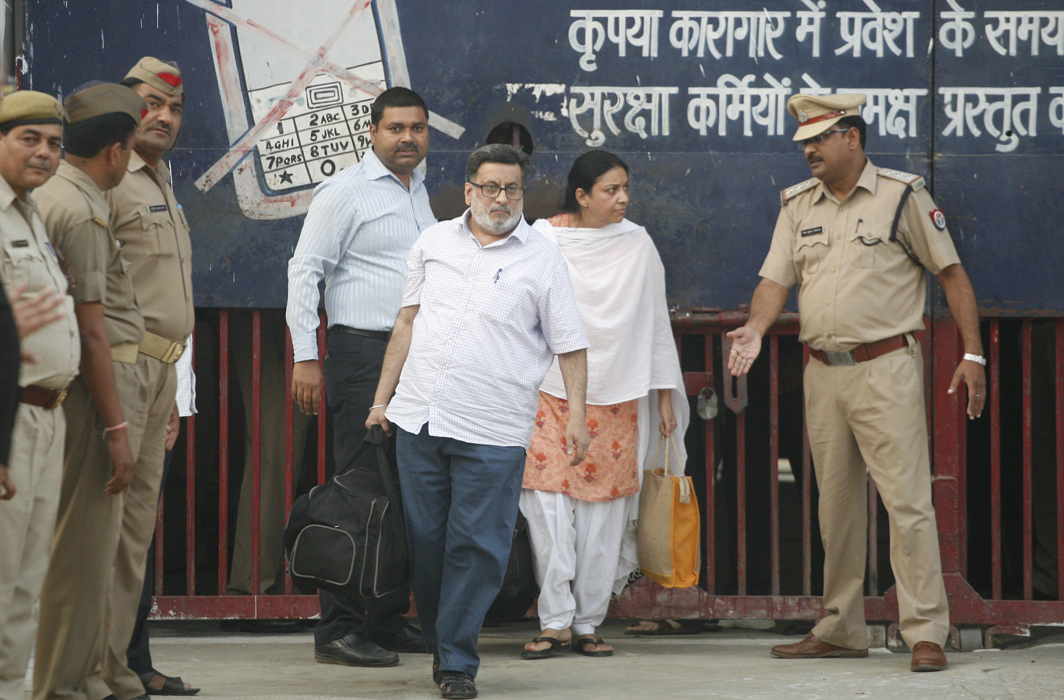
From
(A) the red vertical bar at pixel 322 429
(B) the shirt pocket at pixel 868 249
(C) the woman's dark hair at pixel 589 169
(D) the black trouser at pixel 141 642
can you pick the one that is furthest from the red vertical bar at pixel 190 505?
A: (B) the shirt pocket at pixel 868 249

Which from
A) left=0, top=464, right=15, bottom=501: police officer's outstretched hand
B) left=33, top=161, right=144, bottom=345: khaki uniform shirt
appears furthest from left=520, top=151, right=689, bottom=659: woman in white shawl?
left=0, top=464, right=15, bottom=501: police officer's outstretched hand

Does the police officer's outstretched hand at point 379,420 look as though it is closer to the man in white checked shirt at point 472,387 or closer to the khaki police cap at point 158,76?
the man in white checked shirt at point 472,387

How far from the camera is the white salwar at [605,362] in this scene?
20.8 ft

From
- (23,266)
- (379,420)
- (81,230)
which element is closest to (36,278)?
(23,266)

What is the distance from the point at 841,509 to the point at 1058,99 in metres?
1.83

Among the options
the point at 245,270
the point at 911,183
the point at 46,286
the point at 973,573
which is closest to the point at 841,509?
the point at 911,183

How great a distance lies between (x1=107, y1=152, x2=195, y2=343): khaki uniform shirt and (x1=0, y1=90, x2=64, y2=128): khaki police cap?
0.74 metres

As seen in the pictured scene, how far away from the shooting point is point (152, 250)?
205 inches

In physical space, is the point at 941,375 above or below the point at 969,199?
below

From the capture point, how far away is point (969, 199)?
6.74 meters

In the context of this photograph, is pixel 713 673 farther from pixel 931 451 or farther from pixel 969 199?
pixel 969 199

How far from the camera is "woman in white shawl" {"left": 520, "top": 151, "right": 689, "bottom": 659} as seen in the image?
6340 mm

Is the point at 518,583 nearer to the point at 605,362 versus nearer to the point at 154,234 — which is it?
the point at 605,362

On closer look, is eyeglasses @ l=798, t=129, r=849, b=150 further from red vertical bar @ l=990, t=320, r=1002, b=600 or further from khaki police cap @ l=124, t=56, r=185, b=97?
khaki police cap @ l=124, t=56, r=185, b=97
